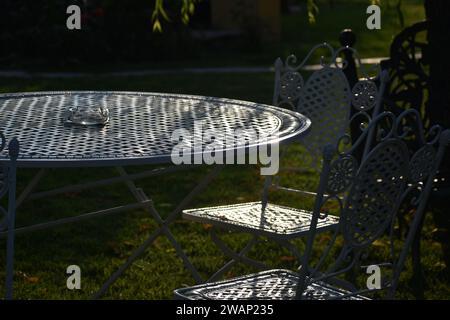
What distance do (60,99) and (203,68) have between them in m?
9.22

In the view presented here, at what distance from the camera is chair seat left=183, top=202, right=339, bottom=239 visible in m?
4.32

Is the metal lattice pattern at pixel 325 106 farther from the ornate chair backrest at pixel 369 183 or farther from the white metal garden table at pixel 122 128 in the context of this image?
the ornate chair backrest at pixel 369 183

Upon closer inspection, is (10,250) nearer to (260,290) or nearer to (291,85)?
(260,290)

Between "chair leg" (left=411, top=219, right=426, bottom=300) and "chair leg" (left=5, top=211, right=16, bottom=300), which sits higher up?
"chair leg" (left=5, top=211, right=16, bottom=300)

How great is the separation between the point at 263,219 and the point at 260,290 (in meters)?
0.92

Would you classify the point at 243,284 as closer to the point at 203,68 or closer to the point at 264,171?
the point at 264,171

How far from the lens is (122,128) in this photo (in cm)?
425

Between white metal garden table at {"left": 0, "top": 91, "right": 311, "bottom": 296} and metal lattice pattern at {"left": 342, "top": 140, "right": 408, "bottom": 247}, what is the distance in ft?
2.09

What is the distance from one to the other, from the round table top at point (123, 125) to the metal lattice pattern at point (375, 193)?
649 mm

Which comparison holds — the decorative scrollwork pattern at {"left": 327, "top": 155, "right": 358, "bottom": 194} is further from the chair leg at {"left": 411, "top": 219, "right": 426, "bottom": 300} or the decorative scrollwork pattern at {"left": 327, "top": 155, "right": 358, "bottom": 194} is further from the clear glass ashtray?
the chair leg at {"left": 411, "top": 219, "right": 426, "bottom": 300}

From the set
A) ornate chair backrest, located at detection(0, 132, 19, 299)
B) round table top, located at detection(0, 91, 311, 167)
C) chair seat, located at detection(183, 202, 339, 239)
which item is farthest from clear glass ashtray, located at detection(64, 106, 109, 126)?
ornate chair backrest, located at detection(0, 132, 19, 299)

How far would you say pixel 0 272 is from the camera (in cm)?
557

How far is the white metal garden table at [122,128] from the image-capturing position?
3.60 meters

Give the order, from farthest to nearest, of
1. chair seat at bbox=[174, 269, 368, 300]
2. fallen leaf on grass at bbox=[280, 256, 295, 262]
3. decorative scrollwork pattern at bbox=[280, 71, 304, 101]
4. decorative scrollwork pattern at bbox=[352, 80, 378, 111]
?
fallen leaf on grass at bbox=[280, 256, 295, 262], decorative scrollwork pattern at bbox=[280, 71, 304, 101], decorative scrollwork pattern at bbox=[352, 80, 378, 111], chair seat at bbox=[174, 269, 368, 300]
